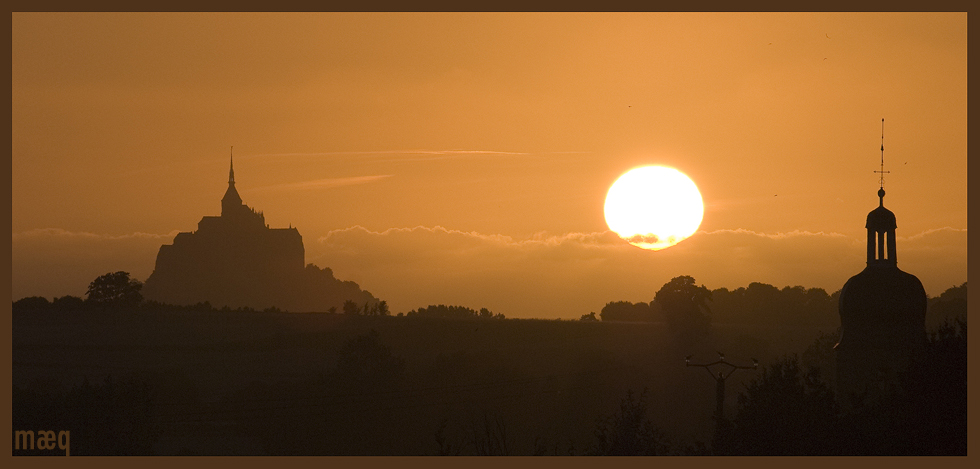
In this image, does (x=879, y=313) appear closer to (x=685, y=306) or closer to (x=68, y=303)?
(x=685, y=306)

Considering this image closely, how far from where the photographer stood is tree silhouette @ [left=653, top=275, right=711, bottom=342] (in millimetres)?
150250

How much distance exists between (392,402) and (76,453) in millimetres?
38015

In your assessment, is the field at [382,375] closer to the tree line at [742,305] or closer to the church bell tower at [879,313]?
the tree line at [742,305]

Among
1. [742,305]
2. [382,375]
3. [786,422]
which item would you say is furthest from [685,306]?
[786,422]

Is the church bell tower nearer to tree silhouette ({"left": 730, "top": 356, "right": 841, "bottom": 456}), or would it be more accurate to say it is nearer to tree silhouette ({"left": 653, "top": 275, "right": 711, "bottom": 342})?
tree silhouette ({"left": 730, "top": 356, "right": 841, "bottom": 456})

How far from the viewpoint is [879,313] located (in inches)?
2712

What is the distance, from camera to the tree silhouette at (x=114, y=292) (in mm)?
159750

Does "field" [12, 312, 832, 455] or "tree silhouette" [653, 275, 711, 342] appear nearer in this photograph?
"field" [12, 312, 832, 455]

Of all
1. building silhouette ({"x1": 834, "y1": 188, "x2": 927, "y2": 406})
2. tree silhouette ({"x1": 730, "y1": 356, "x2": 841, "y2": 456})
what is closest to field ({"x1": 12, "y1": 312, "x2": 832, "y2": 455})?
building silhouette ({"x1": 834, "y1": 188, "x2": 927, "y2": 406})

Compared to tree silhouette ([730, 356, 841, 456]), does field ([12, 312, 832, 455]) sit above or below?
below

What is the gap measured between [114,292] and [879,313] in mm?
124342

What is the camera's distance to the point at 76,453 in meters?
66.3

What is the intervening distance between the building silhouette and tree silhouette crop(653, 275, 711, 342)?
78872mm

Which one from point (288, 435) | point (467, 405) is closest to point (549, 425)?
point (467, 405)
